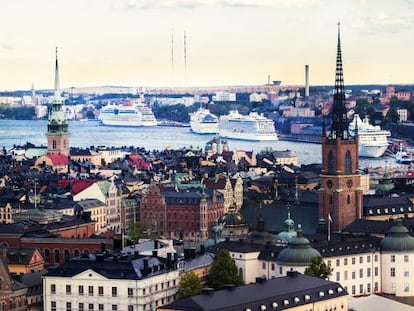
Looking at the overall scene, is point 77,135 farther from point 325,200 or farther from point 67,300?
point 67,300

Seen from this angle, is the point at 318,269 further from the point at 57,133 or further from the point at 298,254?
the point at 57,133

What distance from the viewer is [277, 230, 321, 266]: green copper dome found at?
37.0 meters

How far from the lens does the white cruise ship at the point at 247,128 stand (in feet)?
453

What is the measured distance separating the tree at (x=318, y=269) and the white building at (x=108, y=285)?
3.95 m

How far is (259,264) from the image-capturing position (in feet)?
127

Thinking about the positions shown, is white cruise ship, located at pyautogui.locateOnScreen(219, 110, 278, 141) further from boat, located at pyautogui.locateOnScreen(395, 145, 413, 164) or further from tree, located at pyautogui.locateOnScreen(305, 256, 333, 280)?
tree, located at pyautogui.locateOnScreen(305, 256, 333, 280)

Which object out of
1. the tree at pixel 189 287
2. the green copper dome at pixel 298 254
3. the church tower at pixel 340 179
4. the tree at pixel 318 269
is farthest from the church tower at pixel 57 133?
the tree at pixel 189 287

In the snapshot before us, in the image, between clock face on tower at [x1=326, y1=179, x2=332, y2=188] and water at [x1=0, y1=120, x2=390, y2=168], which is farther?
water at [x1=0, y1=120, x2=390, y2=168]

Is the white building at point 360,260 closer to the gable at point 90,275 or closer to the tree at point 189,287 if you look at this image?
the tree at point 189,287

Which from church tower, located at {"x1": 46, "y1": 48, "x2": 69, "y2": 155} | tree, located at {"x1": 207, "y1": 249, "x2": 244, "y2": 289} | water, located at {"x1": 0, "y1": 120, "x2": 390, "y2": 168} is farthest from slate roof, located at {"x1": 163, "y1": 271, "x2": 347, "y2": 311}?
water, located at {"x1": 0, "y1": 120, "x2": 390, "y2": 168}

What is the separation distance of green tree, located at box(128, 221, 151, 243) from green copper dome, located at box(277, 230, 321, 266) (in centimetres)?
800

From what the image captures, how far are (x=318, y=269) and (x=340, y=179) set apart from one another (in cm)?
976

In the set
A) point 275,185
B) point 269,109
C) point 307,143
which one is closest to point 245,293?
point 275,185

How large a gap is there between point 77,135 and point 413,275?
10712 cm
